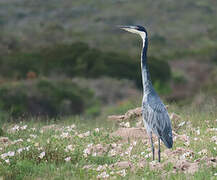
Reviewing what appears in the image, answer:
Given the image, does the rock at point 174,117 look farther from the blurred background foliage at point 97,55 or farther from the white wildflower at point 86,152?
the white wildflower at point 86,152

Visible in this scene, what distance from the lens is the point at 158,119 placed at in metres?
7.34

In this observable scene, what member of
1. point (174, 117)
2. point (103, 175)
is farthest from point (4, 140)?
point (174, 117)

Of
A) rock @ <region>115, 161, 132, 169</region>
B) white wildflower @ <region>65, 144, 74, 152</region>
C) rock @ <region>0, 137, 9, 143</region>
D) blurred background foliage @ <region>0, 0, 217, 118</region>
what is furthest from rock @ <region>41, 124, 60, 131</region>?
rock @ <region>115, 161, 132, 169</region>

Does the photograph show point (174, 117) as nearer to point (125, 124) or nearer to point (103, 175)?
point (125, 124)

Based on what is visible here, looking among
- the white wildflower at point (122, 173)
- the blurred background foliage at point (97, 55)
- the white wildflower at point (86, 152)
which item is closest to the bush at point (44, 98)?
the blurred background foliage at point (97, 55)

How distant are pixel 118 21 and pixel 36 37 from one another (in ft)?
57.4

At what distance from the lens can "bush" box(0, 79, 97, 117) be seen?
74.6ft

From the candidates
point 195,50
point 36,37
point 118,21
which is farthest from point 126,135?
point 118,21

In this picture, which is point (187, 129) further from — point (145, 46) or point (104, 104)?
point (104, 104)

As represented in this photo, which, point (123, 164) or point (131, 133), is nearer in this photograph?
point (123, 164)

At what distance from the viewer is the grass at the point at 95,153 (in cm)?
657

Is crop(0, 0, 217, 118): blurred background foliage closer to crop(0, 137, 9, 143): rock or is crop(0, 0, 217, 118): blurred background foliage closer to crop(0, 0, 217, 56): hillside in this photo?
crop(0, 0, 217, 56): hillside

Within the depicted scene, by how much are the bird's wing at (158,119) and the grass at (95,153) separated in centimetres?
39

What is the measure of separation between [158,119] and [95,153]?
111 cm
